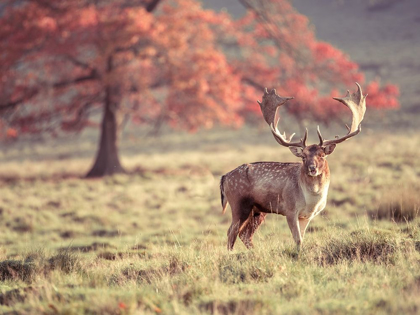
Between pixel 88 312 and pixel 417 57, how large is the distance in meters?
54.6

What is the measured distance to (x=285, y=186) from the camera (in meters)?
7.83

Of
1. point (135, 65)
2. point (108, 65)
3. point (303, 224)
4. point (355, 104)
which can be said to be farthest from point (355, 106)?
point (108, 65)

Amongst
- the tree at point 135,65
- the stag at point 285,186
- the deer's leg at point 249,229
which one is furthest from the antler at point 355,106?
the tree at point 135,65

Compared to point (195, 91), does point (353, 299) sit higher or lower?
lower

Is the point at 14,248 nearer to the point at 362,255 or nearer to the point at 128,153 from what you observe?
the point at 362,255

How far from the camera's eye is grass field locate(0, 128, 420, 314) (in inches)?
207

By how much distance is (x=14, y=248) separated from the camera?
395 inches

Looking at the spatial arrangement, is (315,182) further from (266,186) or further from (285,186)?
(266,186)

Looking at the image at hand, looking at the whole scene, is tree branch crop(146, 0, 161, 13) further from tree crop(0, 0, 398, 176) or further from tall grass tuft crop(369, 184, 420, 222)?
tall grass tuft crop(369, 184, 420, 222)

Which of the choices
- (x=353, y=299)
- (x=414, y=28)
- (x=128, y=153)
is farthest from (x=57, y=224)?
(x=414, y=28)

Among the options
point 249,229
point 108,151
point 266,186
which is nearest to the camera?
point 266,186

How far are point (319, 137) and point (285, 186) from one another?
0.96 metres

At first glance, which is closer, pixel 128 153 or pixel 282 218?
pixel 282 218

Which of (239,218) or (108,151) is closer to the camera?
(239,218)
